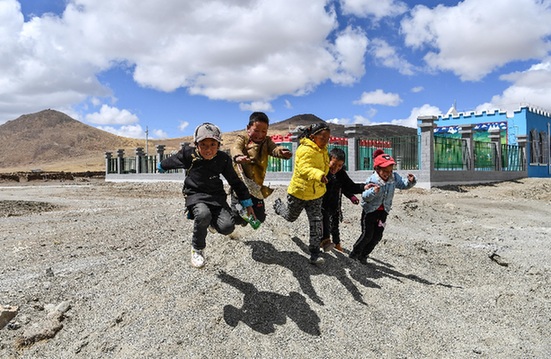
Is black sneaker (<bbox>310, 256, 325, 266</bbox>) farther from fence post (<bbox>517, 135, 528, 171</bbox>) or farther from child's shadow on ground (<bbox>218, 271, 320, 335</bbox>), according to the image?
fence post (<bbox>517, 135, 528, 171</bbox>)

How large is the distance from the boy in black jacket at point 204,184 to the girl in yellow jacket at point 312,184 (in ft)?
1.66

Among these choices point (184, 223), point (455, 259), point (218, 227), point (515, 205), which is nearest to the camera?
point (218, 227)

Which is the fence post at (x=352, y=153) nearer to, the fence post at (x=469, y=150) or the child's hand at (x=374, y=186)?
the fence post at (x=469, y=150)

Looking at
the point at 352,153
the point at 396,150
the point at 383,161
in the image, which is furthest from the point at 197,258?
the point at 396,150

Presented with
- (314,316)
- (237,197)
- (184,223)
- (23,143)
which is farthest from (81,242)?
(23,143)

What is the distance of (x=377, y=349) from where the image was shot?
10.5 ft

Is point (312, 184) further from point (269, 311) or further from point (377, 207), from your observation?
point (269, 311)

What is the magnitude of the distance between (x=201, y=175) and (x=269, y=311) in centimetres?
130

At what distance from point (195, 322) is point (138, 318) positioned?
0.47m

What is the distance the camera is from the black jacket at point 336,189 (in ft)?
15.6

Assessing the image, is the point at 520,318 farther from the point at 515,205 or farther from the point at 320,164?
the point at 515,205

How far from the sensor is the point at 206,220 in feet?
12.1

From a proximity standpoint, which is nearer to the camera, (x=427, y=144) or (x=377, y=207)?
(x=377, y=207)

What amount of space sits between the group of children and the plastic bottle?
0.06 feet
